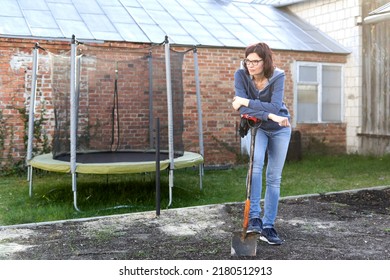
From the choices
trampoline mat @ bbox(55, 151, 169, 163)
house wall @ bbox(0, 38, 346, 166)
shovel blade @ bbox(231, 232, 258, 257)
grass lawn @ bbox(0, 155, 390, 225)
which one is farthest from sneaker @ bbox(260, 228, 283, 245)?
house wall @ bbox(0, 38, 346, 166)

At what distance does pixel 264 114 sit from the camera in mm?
4270

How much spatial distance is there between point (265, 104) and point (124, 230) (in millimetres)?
1845

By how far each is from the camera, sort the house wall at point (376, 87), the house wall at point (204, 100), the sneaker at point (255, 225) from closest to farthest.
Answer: the sneaker at point (255, 225) → the house wall at point (204, 100) → the house wall at point (376, 87)

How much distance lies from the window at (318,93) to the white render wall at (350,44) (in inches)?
7.8

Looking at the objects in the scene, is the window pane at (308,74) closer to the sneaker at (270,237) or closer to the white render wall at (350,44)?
the white render wall at (350,44)

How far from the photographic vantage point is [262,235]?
4.61 m

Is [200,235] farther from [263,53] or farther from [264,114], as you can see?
[263,53]

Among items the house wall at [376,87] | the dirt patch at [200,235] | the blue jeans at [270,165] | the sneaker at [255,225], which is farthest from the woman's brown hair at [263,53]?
the house wall at [376,87]

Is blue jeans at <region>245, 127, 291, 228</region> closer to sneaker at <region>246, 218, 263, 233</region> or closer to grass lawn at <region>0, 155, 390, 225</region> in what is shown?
sneaker at <region>246, 218, 263, 233</region>

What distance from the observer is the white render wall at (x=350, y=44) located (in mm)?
12203

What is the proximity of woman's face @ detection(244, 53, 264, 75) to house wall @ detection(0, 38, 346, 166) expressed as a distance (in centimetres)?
605

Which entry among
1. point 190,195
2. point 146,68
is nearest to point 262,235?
point 190,195

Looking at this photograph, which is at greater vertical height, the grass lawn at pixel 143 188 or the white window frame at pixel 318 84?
the white window frame at pixel 318 84

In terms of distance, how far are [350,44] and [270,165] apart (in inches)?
344
